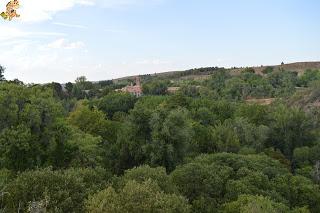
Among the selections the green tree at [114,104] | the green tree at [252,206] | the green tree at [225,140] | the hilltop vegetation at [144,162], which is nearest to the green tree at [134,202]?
the hilltop vegetation at [144,162]

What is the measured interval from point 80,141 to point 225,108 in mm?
54195

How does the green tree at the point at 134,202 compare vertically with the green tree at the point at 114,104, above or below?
above

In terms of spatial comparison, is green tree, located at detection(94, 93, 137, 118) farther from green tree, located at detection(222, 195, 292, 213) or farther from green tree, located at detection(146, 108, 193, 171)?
green tree, located at detection(222, 195, 292, 213)

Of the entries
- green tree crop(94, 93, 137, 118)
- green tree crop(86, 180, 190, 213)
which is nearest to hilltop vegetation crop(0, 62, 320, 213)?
green tree crop(86, 180, 190, 213)

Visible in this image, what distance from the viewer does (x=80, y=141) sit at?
4434 centimetres

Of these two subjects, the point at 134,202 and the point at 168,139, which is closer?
the point at 134,202

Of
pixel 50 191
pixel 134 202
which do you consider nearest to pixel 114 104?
pixel 50 191

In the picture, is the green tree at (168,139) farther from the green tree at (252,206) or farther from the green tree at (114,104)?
the green tree at (114,104)

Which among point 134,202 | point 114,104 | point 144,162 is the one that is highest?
point 134,202

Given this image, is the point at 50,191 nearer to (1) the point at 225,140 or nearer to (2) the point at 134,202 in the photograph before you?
(2) the point at 134,202

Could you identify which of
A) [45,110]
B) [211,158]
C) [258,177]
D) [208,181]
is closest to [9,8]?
[208,181]

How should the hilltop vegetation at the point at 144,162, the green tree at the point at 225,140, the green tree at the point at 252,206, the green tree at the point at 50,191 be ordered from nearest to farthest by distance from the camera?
the green tree at the point at 50,191
the hilltop vegetation at the point at 144,162
the green tree at the point at 252,206
the green tree at the point at 225,140

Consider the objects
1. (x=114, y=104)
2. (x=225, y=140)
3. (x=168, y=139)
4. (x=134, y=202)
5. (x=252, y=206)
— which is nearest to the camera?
(x=134, y=202)

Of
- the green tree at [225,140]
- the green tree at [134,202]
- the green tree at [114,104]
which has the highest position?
the green tree at [134,202]
